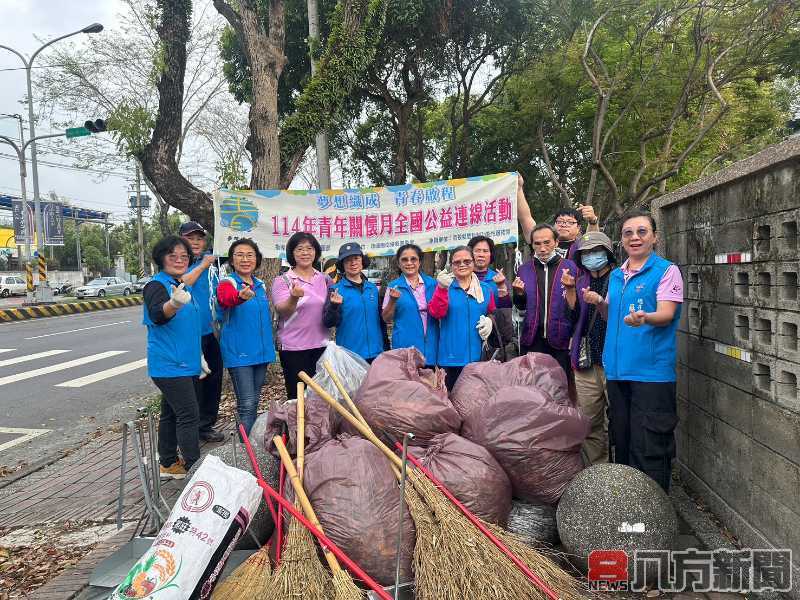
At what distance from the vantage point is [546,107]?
11.7 metres

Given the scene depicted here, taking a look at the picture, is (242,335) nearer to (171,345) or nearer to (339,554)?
(171,345)

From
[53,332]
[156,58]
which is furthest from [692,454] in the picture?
[53,332]

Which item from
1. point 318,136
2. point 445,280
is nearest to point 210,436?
point 445,280

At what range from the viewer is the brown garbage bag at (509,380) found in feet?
10.6

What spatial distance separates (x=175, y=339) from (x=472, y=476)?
2.14 metres

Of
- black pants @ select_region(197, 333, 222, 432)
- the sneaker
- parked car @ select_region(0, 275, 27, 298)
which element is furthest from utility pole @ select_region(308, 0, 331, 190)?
parked car @ select_region(0, 275, 27, 298)

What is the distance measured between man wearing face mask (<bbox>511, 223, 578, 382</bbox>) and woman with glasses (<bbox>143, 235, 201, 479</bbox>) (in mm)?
2165

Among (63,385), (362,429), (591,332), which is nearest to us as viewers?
(362,429)

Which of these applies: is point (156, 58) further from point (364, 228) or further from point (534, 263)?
point (534, 263)

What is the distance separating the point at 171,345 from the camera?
370cm

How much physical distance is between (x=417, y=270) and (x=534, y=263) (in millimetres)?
814

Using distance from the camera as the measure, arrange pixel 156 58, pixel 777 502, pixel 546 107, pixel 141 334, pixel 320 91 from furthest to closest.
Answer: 1. pixel 141 334
2. pixel 546 107
3. pixel 320 91
4. pixel 156 58
5. pixel 777 502

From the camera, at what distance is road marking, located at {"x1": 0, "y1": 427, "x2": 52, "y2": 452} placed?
565cm

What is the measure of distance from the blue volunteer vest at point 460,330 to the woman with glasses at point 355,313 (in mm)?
488
